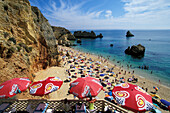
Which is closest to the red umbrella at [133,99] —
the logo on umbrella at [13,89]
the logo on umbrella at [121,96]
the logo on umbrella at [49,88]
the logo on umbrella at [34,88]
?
the logo on umbrella at [121,96]

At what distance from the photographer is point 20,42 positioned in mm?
11438

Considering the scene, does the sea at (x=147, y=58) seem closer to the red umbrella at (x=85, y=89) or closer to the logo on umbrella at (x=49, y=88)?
the red umbrella at (x=85, y=89)

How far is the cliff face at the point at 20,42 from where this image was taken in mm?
8758

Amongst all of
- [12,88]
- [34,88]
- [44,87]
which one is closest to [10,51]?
[12,88]

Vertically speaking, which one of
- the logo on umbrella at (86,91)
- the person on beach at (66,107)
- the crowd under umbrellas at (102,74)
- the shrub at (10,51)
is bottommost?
the crowd under umbrellas at (102,74)

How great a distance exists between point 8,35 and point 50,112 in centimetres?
→ 1001

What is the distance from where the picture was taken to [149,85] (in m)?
16.8

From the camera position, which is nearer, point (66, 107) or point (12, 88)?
point (66, 107)

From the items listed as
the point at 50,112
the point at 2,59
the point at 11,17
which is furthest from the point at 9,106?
the point at 11,17

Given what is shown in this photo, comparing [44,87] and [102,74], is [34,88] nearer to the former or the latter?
[44,87]

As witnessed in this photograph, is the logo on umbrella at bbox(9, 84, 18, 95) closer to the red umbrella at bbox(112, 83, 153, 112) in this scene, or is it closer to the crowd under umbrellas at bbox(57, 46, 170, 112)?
the red umbrella at bbox(112, 83, 153, 112)

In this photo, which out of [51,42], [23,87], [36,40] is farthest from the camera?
[51,42]

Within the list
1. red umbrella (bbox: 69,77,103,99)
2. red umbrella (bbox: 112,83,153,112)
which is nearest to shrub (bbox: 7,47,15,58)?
red umbrella (bbox: 69,77,103,99)

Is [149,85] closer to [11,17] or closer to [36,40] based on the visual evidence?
[36,40]
